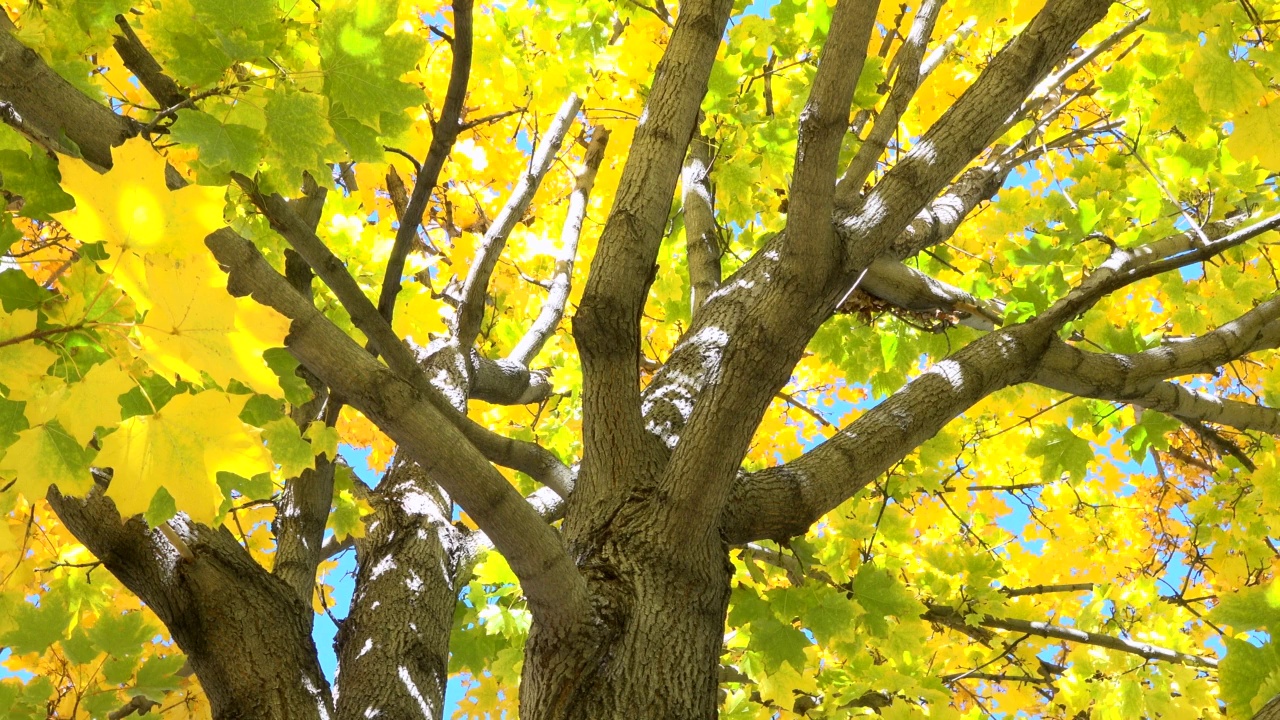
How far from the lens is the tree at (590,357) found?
1356mm

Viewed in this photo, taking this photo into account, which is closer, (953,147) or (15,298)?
(15,298)

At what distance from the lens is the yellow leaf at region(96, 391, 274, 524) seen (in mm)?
1062

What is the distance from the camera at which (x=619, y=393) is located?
2.11 m

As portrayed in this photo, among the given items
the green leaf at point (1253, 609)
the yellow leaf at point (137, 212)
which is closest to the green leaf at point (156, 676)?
the yellow leaf at point (137, 212)

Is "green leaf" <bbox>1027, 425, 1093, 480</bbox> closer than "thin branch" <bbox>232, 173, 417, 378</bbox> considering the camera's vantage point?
No

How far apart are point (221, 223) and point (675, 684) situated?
1.21 m

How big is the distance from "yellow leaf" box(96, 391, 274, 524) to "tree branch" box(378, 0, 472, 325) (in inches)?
26.6

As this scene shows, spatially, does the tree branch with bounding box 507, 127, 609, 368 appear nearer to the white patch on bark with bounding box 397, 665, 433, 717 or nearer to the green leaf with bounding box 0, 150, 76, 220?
the white patch on bark with bounding box 397, 665, 433, 717

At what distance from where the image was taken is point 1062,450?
3.09 metres

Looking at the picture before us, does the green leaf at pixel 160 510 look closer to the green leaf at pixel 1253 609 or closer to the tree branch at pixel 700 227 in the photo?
the tree branch at pixel 700 227

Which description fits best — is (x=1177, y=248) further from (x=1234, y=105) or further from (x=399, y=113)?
(x=399, y=113)

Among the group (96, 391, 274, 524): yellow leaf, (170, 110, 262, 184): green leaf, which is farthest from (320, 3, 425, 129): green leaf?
(96, 391, 274, 524): yellow leaf

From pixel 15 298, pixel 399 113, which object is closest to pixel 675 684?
pixel 399 113

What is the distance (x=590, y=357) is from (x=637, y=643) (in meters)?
0.71
